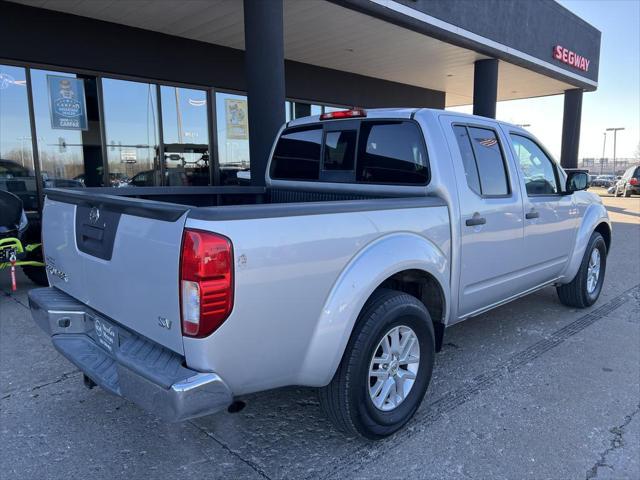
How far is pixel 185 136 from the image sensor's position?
9.67 meters

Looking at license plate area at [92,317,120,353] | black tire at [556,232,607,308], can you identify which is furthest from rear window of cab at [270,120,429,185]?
black tire at [556,232,607,308]

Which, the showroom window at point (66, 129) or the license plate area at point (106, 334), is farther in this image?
the showroom window at point (66, 129)

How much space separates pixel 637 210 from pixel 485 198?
1806 cm

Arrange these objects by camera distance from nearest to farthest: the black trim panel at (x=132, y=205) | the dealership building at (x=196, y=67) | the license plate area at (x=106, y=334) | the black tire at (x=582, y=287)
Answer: the black trim panel at (x=132, y=205)
the license plate area at (x=106, y=334)
the black tire at (x=582, y=287)
the dealership building at (x=196, y=67)

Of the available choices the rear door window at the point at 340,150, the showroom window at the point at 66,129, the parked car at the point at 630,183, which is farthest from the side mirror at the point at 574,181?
the parked car at the point at 630,183

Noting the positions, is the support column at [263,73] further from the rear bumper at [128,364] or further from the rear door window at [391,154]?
the rear bumper at [128,364]

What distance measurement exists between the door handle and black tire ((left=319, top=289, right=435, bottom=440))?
0.80 m

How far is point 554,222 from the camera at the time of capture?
4445 mm

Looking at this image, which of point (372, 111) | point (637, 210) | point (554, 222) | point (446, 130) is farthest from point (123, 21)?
→ point (637, 210)

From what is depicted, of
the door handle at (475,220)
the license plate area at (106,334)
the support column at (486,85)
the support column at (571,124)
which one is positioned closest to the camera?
the license plate area at (106,334)

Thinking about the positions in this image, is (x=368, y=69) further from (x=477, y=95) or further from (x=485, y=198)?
(x=485, y=198)

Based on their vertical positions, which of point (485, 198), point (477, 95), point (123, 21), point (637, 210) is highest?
point (123, 21)

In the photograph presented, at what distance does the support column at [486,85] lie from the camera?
11625 mm

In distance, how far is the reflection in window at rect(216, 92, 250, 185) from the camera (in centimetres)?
1017
